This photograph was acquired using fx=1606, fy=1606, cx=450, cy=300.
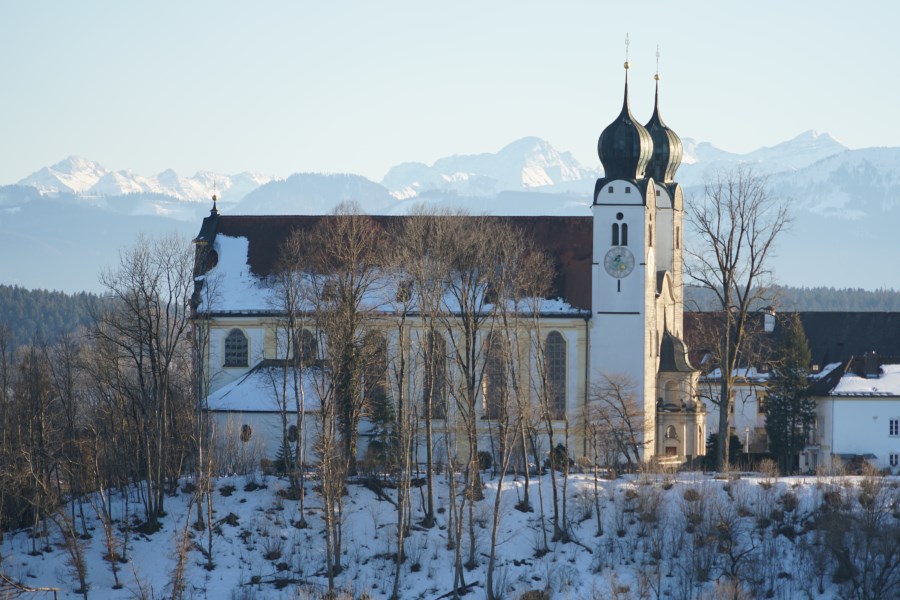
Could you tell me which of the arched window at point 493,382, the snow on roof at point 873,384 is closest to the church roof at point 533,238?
the arched window at point 493,382

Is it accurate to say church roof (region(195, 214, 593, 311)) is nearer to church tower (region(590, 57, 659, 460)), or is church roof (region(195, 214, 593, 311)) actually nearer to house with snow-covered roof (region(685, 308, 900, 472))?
church tower (region(590, 57, 659, 460))

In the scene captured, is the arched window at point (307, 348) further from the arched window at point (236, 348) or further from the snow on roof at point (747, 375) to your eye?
the snow on roof at point (747, 375)

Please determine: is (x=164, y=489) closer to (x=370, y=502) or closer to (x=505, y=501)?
(x=370, y=502)

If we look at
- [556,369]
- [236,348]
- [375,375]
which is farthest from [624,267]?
[236,348]

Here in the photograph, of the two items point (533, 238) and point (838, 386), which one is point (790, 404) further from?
point (533, 238)

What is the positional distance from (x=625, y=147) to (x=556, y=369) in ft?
33.2

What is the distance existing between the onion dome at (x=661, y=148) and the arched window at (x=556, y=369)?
10.3 metres

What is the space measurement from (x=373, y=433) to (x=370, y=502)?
21.9 ft

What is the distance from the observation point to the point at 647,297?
69.6m

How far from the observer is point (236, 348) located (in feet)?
234

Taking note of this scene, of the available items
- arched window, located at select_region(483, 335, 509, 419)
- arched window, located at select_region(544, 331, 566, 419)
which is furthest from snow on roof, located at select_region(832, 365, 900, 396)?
arched window, located at select_region(483, 335, 509, 419)

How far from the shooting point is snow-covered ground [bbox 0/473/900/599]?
2002 inches

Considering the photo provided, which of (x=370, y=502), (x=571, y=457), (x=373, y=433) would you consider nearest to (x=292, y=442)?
(x=373, y=433)

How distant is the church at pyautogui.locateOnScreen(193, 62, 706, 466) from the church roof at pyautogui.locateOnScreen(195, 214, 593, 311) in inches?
1.8
